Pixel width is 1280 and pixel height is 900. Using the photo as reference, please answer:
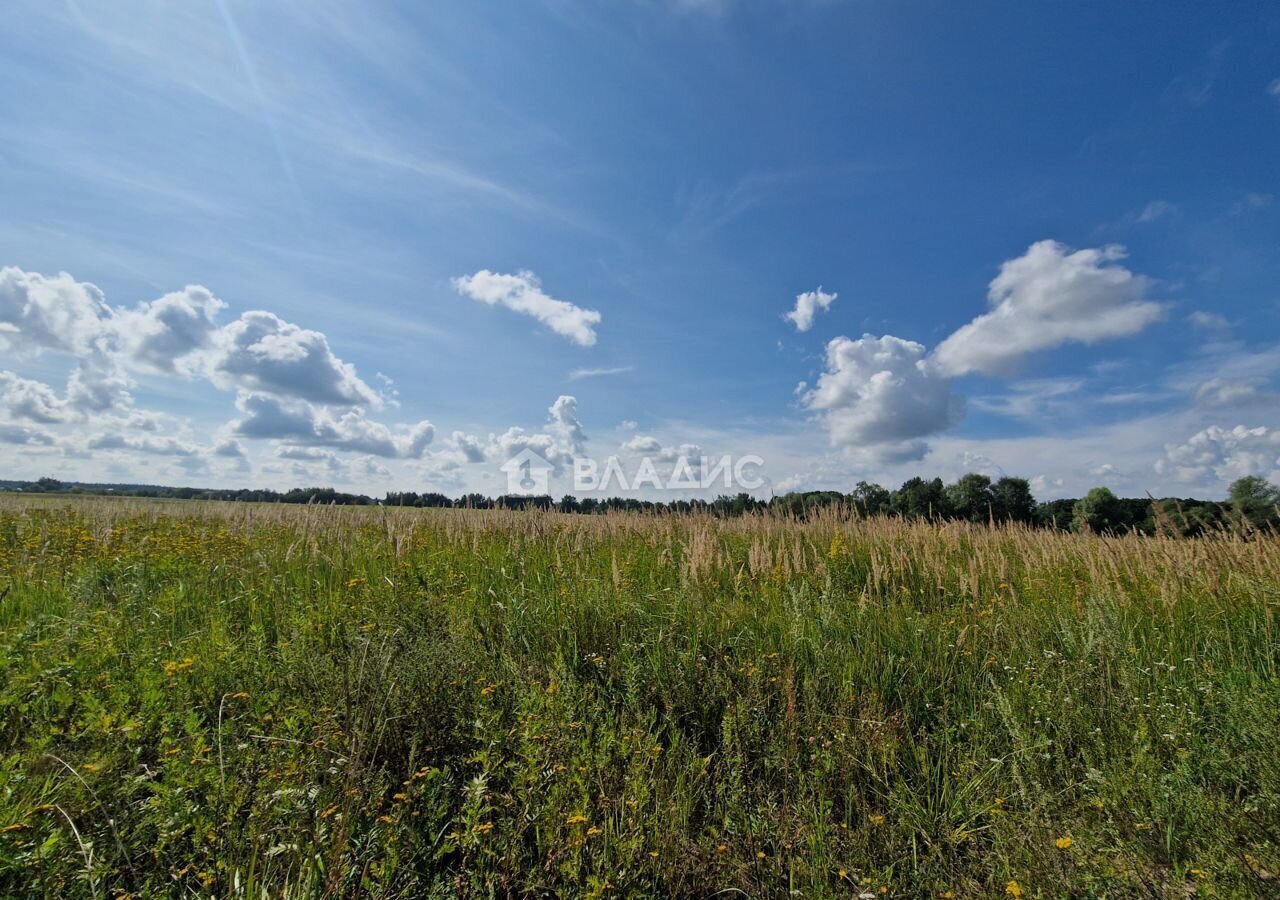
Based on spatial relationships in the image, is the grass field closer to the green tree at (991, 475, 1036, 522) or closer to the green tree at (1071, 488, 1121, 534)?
the green tree at (1071, 488, 1121, 534)

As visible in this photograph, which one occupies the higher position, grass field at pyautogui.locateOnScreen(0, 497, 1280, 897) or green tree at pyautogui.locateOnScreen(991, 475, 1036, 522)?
green tree at pyautogui.locateOnScreen(991, 475, 1036, 522)

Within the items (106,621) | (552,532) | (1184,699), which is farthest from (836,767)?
(552,532)

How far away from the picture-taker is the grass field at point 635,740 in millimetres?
1763

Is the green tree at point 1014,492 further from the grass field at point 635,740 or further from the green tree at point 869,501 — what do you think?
the grass field at point 635,740

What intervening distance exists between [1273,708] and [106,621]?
21.3 feet

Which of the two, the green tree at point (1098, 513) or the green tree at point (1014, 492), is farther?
the green tree at point (1014, 492)

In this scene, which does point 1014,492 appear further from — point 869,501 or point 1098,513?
point 869,501

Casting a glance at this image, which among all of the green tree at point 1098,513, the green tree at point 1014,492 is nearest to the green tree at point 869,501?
the green tree at point 1098,513

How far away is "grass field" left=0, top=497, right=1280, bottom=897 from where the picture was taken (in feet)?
5.78

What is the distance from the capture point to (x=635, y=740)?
229 cm

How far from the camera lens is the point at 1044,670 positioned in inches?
119

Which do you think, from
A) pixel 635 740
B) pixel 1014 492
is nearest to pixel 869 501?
pixel 635 740

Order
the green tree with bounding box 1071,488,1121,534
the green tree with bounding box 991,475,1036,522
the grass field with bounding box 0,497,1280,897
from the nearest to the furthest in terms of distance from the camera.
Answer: the grass field with bounding box 0,497,1280,897 → the green tree with bounding box 1071,488,1121,534 → the green tree with bounding box 991,475,1036,522

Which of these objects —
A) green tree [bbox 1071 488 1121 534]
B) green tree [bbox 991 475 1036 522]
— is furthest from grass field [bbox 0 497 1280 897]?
green tree [bbox 991 475 1036 522]
